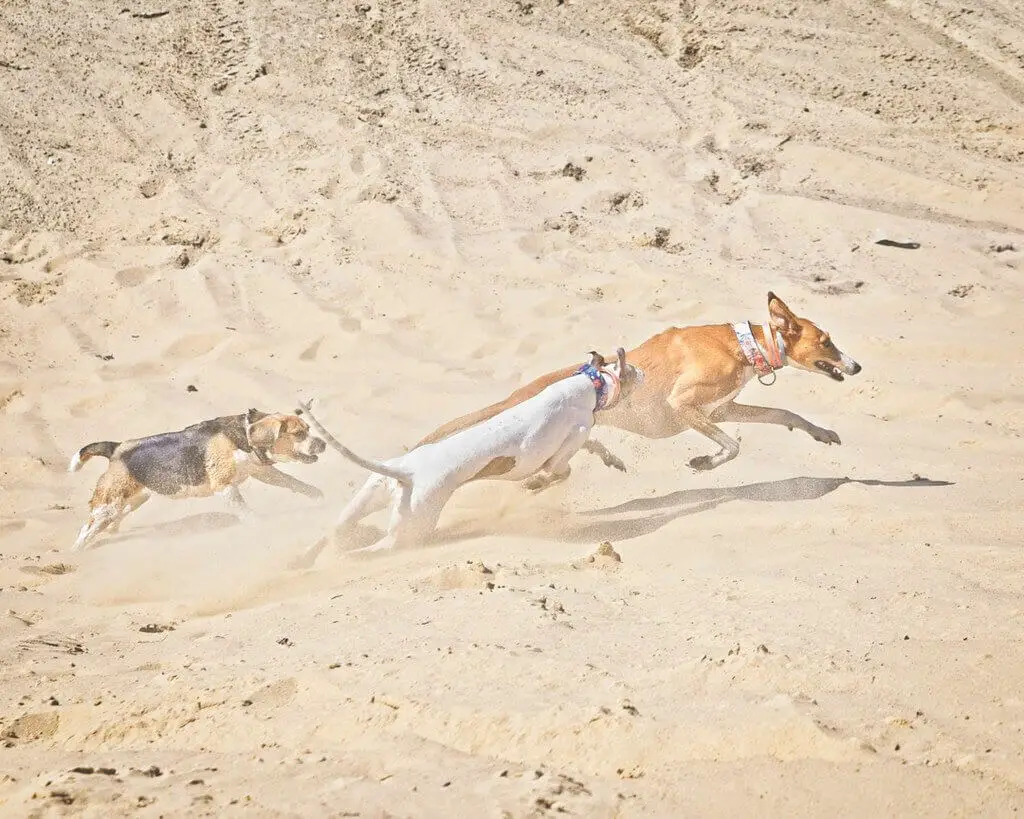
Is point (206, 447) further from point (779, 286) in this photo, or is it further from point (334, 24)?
point (334, 24)

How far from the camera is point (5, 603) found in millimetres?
5203

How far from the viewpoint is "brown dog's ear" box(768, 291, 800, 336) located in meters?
6.59

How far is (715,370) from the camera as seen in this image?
6.67 metres

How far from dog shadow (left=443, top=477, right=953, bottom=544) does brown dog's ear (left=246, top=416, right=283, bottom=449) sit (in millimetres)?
1254

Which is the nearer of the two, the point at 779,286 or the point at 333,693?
the point at 333,693

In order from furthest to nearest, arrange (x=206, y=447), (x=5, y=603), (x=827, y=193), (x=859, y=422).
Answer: (x=827, y=193) → (x=859, y=422) → (x=206, y=447) → (x=5, y=603)

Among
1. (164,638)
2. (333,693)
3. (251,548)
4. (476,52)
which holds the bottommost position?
(251,548)

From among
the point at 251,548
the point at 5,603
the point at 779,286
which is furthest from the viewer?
the point at 779,286

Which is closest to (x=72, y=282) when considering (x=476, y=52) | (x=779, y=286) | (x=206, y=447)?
(x=206, y=447)

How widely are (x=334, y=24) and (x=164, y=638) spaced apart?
30.7 feet

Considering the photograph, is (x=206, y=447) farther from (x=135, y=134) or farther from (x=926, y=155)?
(x=926, y=155)

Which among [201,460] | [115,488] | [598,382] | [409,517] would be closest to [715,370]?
[598,382]

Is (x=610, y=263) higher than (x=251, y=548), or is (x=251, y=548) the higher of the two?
(x=610, y=263)

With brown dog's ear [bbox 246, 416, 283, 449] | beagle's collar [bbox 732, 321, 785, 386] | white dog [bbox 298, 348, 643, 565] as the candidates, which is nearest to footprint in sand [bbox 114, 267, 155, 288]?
brown dog's ear [bbox 246, 416, 283, 449]
